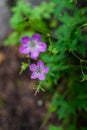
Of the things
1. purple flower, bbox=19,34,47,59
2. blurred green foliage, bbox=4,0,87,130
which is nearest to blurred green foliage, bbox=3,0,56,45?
blurred green foliage, bbox=4,0,87,130

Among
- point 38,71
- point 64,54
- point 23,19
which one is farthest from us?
point 23,19

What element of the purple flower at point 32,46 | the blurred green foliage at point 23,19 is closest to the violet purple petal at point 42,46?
the purple flower at point 32,46

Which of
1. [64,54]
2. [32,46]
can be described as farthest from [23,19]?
[32,46]

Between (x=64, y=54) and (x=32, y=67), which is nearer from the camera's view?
(x=32, y=67)

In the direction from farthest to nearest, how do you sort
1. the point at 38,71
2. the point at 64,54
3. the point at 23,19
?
the point at 23,19 → the point at 64,54 → the point at 38,71

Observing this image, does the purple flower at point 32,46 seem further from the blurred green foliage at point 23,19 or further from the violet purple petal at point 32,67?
the blurred green foliage at point 23,19

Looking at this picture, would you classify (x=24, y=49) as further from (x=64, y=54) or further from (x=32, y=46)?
(x=64, y=54)

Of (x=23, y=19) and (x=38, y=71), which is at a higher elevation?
(x=38, y=71)

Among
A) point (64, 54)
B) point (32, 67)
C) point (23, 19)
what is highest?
point (32, 67)

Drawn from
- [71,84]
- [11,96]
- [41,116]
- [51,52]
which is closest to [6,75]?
[11,96]
